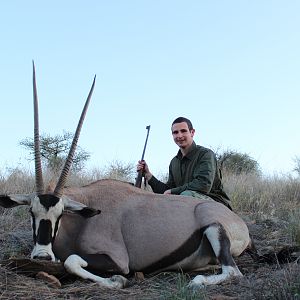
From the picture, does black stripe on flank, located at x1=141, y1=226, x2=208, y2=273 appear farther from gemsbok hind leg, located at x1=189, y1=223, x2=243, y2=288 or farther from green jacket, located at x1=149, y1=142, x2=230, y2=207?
green jacket, located at x1=149, y1=142, x2=230, y2=207

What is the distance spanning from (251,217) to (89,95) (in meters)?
3.58

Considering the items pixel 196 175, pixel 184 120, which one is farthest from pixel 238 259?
pixel 184 120

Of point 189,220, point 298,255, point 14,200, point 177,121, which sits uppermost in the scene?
point 177,121

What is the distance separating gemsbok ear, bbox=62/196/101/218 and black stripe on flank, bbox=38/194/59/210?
0.48 ft

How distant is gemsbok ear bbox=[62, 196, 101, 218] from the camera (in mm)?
4219

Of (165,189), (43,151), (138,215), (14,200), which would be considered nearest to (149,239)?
(138,215)

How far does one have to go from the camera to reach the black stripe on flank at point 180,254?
14.0 ft

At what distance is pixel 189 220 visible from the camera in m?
4.43

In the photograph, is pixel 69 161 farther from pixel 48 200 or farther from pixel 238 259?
pixel 238 259

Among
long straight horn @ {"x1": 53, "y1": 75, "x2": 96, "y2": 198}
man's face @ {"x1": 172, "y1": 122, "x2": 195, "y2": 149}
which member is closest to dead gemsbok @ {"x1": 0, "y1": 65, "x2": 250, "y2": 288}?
long straight horn @ {"x1": 53, "y1": 75, "x2": 96, "y2": 198}

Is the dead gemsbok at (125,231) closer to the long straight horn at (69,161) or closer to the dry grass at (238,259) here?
the long straight horn at (69,161)

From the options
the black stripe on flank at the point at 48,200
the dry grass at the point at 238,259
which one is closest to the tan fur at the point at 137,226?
the dry grass at the point at 238,259

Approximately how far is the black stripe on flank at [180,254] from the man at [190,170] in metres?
1.16

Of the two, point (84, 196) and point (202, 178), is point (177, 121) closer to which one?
point (202, 178)
